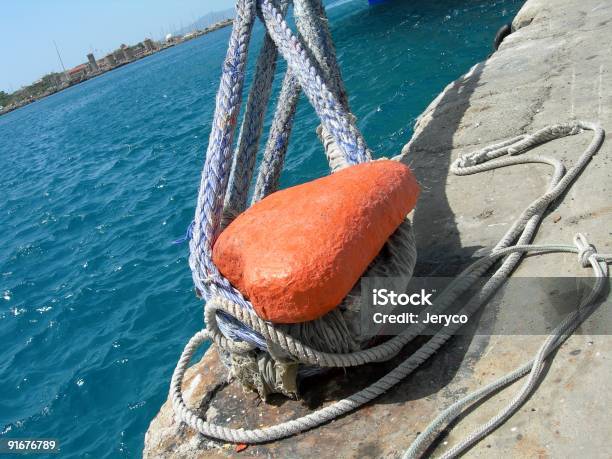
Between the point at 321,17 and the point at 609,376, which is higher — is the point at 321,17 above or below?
above

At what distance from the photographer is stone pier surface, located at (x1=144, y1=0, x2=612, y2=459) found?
172 cm

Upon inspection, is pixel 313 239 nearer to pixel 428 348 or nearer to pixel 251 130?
pixel 428 348

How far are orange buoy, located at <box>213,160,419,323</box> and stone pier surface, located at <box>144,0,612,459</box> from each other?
20.3 inches

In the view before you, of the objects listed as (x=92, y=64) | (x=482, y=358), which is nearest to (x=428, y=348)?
(x=482, y=358)

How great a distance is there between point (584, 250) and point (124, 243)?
732 centimetres

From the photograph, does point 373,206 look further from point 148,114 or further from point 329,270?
point 148,114

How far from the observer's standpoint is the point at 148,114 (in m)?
20.2

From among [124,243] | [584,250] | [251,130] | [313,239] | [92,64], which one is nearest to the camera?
[313,239]

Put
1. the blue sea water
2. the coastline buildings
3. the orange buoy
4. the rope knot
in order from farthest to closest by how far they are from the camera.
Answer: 1. the coastline buildings
2. the blue sea water
3. the rope knot
4. the orange buoy

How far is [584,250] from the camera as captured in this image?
2217 millimetres

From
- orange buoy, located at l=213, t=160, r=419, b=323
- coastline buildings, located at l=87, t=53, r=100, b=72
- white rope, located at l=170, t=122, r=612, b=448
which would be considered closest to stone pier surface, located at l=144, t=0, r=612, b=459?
white rope, located at l=170, t=122, r=612, b=448

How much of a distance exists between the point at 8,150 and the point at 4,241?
18771mm

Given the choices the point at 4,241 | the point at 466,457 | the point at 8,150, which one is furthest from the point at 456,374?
the point at 8,150

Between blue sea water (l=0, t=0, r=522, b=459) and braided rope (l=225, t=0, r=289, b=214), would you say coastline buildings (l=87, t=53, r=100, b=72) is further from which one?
braided rope (l=225, t=0, r=289, b=214)
